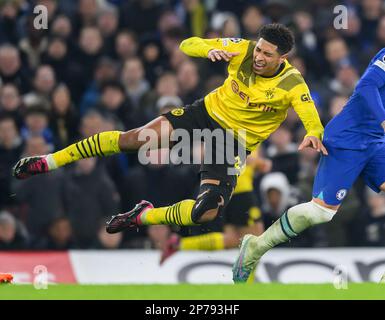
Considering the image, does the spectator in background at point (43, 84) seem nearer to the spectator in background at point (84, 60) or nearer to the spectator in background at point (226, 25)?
the spectator in background at point (84, 60)

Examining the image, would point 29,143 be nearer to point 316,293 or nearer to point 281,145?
point 281,145

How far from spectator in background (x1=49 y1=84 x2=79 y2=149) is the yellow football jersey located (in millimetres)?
3729

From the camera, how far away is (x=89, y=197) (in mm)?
13906

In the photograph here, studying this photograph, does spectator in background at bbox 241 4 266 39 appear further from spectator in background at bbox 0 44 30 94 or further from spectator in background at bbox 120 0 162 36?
spectator in background at bbox 0 44 30 94

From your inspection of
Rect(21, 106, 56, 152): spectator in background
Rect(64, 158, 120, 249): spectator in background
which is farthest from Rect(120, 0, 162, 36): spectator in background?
Rect(64, 158, 120, 249): spectator in background

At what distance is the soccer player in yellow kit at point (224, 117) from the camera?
1053cm

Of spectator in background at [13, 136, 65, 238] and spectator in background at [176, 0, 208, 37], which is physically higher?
spectator in background at [176, 0, 208, 37]

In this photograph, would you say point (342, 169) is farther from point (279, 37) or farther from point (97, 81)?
point (97, 81)

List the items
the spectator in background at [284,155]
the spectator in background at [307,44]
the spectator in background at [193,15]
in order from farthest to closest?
the spectator in background at [193,15] < the spectator in background at [307,44] < the spectator in background at [284,155]

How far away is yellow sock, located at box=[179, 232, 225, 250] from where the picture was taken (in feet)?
43.5

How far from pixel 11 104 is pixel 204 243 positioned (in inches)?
117

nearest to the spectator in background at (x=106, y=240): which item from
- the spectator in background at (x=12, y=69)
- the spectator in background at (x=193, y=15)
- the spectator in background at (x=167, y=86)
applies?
the spectator in background at (x=167, y=86)

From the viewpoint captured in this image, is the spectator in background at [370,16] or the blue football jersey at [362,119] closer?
the blue football jersey at [362,119]
